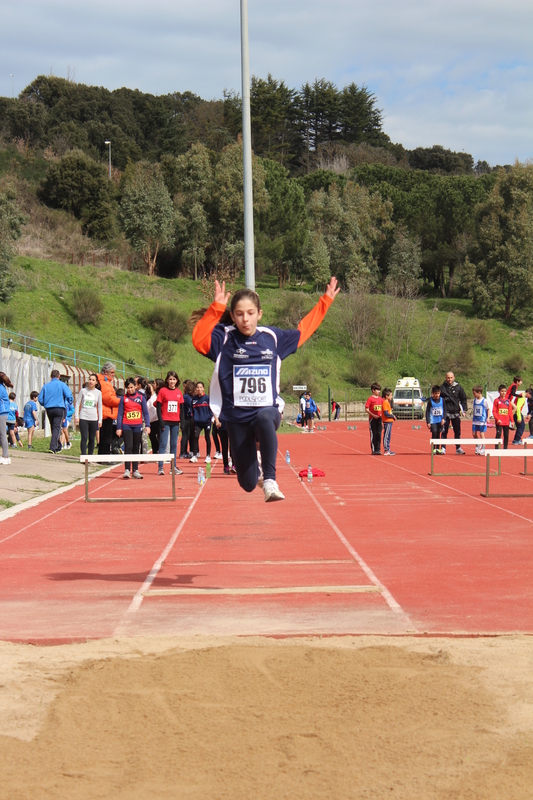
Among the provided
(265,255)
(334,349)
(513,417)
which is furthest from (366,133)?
(513,417)

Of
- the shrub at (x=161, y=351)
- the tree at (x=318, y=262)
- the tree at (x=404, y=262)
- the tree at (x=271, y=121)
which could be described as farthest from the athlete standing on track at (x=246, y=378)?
the tree at (x=271, y=121)

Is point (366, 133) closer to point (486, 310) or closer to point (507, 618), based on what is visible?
point (486, 310)

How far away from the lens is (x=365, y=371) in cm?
5703

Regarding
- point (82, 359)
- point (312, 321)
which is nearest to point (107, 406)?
point (312, 321)

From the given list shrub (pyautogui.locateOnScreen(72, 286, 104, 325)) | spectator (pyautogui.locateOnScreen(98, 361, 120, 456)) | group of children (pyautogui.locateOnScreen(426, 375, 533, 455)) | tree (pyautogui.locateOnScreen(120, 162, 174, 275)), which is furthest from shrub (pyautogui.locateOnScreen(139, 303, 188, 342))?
spectator (pyautogui.locateOnScreen(98, 361, 120, 456))

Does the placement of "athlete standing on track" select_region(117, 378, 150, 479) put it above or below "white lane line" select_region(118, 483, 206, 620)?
above

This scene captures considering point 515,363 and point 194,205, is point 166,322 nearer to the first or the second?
point 194,205

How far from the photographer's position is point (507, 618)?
6.02 meters

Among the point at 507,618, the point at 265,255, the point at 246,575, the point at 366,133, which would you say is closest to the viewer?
the point at 507,618

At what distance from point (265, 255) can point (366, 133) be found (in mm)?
44713

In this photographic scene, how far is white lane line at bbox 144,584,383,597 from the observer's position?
6.86 meters

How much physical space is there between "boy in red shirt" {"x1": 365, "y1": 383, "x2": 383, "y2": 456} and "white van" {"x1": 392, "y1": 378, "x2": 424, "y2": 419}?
23473mm

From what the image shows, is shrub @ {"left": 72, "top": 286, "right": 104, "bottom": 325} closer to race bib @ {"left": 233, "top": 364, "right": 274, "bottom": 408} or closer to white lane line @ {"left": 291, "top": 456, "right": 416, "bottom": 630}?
white lane line @ {"left": 291, "top": 456, "right": 416, "bottom": 630}

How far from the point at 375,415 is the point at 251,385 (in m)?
16.6
